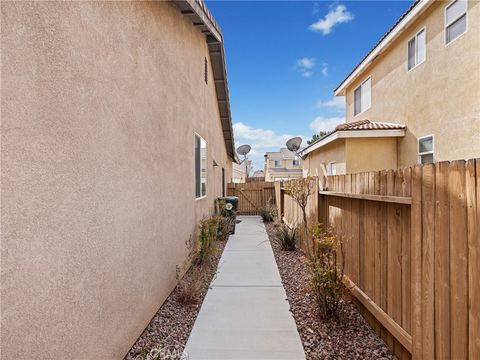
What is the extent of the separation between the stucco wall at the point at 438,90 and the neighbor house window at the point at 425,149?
0.15 metres

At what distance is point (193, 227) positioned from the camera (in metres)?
6.04

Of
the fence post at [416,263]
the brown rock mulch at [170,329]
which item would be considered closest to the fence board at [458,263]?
the fence post at [416,263]

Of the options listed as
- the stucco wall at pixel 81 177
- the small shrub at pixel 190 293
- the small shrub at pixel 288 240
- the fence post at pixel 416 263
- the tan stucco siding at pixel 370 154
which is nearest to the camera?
the stucco wall at pixel 81 177

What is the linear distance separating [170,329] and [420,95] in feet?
30.4

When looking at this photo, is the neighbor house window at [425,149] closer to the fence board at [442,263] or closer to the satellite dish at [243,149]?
the fence board at [442,263]

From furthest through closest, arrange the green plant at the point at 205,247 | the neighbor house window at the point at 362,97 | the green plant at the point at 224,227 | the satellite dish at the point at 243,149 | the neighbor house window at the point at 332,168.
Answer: the satellite dish at the point at 243,149 → the neighbor house window at the point at 362,97 → the neighbor house window at the point at 332,168 → the green plant at the point at 224,227 → the green plant at the point at 205,247

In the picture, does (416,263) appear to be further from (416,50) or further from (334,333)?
(416,50)

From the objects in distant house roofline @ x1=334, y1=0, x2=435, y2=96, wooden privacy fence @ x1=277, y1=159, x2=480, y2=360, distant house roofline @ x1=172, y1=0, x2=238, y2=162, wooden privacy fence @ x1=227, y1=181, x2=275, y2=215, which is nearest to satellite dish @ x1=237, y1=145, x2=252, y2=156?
distant house roofline @ x1=172, y1=0, x2=238, y2=162

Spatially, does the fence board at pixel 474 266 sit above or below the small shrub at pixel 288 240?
above

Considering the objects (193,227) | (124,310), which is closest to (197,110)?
(193,227)

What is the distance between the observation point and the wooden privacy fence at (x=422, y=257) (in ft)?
6.15

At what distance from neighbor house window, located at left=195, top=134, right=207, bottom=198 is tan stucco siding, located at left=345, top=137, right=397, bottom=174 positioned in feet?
16.0

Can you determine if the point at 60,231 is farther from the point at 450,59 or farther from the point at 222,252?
the point at 450,59

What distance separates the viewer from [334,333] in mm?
3223
